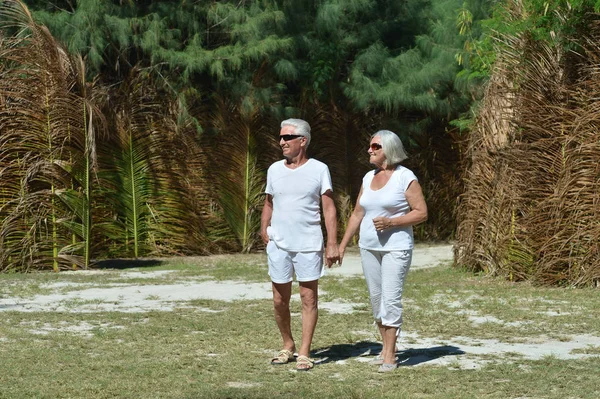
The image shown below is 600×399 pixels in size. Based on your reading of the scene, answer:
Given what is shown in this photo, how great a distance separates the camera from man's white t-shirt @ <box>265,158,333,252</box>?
25.5 feet

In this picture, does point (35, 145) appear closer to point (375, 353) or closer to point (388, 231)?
point (375, 353)

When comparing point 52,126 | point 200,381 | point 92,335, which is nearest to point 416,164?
point 52,126

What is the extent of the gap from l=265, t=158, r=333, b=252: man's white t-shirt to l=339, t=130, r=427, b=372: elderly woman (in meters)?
0.26

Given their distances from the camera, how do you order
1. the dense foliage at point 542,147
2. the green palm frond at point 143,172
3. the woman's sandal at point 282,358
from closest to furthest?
the woman's sandal at point 282,358 → the dense foliage at point 542,147 → the green palm frond at point 143,172

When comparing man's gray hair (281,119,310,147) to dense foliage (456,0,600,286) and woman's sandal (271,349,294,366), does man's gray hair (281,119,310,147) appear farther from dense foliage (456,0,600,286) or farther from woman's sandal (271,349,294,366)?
dense foliage (456,0,600,286)

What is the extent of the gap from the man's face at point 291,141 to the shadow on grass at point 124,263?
30.4 ft

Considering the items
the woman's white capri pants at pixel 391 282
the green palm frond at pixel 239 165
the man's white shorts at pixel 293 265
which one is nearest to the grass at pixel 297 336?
the woman's white capri pants at pixel 391 282

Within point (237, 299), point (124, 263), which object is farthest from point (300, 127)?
point (124, 263)

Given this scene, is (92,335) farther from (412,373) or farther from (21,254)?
(21,254)

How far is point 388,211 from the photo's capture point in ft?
25.6

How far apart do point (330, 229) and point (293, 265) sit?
407 mm

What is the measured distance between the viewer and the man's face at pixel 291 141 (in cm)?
790

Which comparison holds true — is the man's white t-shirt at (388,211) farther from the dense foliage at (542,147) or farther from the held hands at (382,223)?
the dense foliage at (542,147)

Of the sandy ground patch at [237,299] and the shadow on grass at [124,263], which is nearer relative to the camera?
the sandy ground patch at [237,299]
